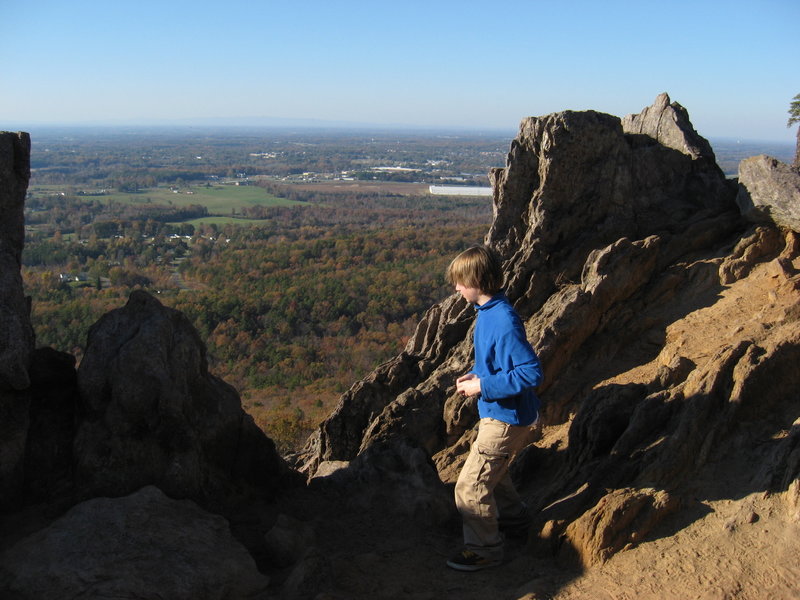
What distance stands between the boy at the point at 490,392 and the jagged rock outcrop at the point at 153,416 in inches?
104

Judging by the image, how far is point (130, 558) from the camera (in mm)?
4953

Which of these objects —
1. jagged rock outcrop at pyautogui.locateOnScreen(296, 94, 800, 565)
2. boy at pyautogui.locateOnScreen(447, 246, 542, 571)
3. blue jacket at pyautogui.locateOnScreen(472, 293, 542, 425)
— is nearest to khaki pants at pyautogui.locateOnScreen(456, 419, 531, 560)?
boy at pyautogui.locateOnScreen(447, 246, 542, 571)

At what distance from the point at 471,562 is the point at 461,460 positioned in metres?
3.75

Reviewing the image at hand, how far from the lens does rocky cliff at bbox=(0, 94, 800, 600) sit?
5.25m

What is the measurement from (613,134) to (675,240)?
209cm

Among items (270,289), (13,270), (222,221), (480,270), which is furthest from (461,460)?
(222,221)

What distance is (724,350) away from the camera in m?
7.34

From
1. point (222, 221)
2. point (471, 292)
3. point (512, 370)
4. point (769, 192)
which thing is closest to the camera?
→ point (512, 370)

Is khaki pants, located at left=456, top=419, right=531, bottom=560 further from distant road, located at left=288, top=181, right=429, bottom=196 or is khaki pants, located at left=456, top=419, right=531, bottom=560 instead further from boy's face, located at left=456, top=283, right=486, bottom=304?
distant road, located at left=288, top=181, right=429, bottom=196

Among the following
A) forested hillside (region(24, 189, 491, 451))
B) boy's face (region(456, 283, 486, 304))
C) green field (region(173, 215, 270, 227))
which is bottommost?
forested hillside (region(24, 189, 491, 451))

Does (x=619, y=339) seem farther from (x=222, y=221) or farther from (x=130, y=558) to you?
(x=222, y=221)

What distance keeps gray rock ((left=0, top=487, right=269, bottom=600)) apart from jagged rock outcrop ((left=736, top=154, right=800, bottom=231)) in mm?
9218

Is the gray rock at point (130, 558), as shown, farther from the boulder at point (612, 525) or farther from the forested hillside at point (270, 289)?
the forested hillside at point (270, 289)

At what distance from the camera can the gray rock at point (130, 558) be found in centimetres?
469
